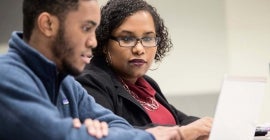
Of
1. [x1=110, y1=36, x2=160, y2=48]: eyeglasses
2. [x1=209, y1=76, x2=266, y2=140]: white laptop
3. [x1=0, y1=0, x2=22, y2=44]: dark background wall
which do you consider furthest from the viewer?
[x1=0, y1=0, x2=22, y2=44]: dark background wall

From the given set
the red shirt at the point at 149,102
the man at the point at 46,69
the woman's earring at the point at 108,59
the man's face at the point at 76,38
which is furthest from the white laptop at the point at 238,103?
the woman's earring at the point at 108,59

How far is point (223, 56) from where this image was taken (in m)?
2.43

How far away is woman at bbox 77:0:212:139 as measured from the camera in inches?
57.7

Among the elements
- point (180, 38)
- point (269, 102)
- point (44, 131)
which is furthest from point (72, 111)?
point (269, 102)

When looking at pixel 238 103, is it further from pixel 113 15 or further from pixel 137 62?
pixel 113 15

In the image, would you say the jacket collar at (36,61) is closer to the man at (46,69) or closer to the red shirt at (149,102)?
the man at (46,69)

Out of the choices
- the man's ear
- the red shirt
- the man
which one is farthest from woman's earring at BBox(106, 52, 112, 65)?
the man's ear

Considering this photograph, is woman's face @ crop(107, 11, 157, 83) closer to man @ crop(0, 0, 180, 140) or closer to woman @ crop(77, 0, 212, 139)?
woman @ crop(77, 0, 212, 139)

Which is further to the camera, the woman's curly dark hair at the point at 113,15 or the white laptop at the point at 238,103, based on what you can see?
the woman's curly dark hair at the point at 113,15

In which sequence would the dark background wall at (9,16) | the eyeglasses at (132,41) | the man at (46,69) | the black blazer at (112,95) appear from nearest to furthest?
1. the man at (46,69)
2. the black blazer at (112,95)
3. the eyeglasses at (132,41)
4. the dark background wall at (9,16)

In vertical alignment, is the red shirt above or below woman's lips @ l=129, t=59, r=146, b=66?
below

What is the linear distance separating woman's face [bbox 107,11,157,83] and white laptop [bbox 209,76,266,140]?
548mm

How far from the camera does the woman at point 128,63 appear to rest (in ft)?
4.81

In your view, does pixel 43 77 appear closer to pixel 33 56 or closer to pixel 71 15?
pixel 33 56
